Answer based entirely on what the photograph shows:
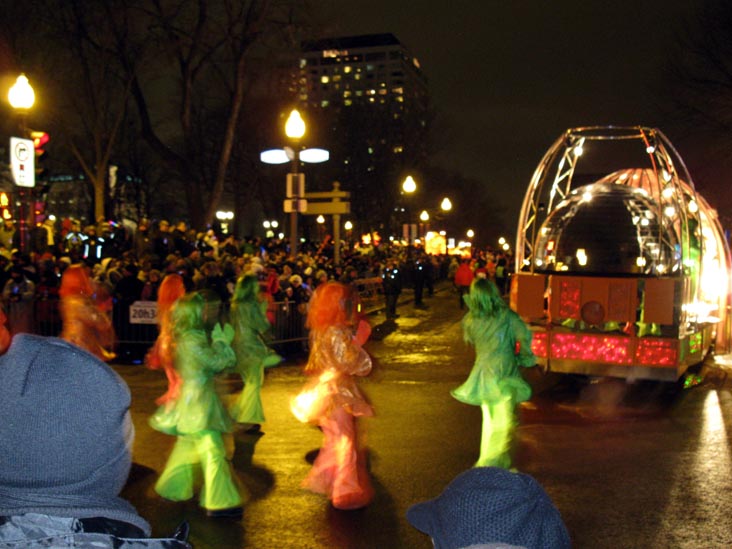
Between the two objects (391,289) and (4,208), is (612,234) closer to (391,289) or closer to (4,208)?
(391,289)

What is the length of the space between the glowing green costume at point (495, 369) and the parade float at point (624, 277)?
3798mm

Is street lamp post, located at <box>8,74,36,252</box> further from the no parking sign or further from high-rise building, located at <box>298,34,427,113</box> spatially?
high-rise building, located at <box>298,34,427,113</box>

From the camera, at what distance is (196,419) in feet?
18.9

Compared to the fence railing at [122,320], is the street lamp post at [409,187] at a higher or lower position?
higher

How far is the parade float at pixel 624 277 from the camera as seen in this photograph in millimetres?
10078

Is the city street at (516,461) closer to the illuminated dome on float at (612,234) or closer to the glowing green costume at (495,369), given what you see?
the glowing green costume at (495,369)

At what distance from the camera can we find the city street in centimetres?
548

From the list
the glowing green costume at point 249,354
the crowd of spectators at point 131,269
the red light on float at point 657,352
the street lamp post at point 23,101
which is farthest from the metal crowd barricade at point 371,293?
the glowing green costume at point 249,354

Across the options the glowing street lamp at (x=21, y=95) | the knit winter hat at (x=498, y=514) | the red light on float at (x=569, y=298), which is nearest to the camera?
the knit winter hat at (x=498, y=514)

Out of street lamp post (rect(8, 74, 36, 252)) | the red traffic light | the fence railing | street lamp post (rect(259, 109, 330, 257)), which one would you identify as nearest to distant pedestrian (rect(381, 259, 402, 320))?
street lamp post (rect(259, 109, 330, 257))

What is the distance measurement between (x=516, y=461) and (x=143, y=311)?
7.99 meters

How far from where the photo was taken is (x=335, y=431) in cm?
608

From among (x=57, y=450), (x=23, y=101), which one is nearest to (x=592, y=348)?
(x=57, y=450)

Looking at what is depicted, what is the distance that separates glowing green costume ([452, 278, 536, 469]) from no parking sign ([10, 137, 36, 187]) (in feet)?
31.1
